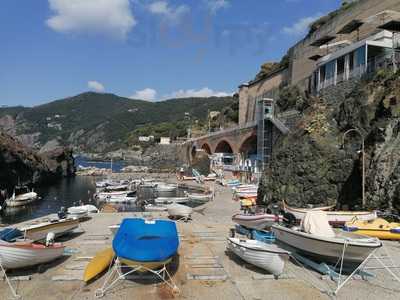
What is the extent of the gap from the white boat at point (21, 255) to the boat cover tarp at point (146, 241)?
1960 millimetres

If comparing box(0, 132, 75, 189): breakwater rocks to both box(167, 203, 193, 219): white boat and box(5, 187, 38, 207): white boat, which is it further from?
box(167, 203, 193, 219): white boat

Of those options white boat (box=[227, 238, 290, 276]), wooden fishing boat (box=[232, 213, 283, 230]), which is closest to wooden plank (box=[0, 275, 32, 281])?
white boat (box=[227, 238, 290, 276])

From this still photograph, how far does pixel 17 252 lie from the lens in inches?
343

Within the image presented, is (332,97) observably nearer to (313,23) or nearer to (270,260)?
(270,260)

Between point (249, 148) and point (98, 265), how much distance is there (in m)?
53.1

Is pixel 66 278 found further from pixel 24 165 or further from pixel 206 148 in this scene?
pixel 206 148

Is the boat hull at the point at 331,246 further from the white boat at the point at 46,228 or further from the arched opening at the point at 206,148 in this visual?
the arched opening at the point at 206,148

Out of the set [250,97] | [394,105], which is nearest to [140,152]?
[250,97]

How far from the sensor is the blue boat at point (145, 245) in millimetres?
8398

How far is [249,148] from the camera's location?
6106cm

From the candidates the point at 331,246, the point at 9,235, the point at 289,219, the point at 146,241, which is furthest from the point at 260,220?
the point at 9,235

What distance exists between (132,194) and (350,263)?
40346 millimetres

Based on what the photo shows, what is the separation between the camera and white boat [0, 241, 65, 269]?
8617 mm

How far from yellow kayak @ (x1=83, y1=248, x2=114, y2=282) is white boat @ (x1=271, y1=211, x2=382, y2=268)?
17.5ft
